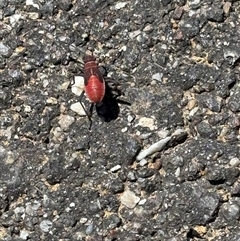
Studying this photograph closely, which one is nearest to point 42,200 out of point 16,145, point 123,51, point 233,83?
point 16,145

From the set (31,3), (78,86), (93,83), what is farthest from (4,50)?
(93,83)

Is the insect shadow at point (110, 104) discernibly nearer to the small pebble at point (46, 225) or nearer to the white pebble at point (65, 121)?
the white pebble at point (65, 121)

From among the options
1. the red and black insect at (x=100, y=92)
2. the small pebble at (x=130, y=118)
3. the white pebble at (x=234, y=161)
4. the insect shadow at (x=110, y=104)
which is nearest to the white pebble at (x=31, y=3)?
the red and black insect at (x=100, y=92)

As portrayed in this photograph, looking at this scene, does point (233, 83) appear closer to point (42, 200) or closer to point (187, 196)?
point (187, 196)

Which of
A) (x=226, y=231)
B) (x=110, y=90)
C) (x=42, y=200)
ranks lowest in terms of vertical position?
(x=226, y=231)

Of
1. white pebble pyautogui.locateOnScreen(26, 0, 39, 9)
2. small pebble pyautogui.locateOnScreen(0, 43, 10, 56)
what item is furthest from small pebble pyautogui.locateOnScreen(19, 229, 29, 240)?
white pebble pyautogui.locateOnScreen(26, 0, 39, 9)

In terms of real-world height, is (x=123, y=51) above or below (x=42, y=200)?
above

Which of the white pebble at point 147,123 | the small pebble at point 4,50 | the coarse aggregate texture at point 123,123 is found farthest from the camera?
the small pebble at point 4,50

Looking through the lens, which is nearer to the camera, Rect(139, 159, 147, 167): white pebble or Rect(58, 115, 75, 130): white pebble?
Rect(139, 159, 147, 167): white pebble

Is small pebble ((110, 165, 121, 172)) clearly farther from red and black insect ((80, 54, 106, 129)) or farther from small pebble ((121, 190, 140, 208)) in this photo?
red and black insect ((80, 54, 106, 129))
